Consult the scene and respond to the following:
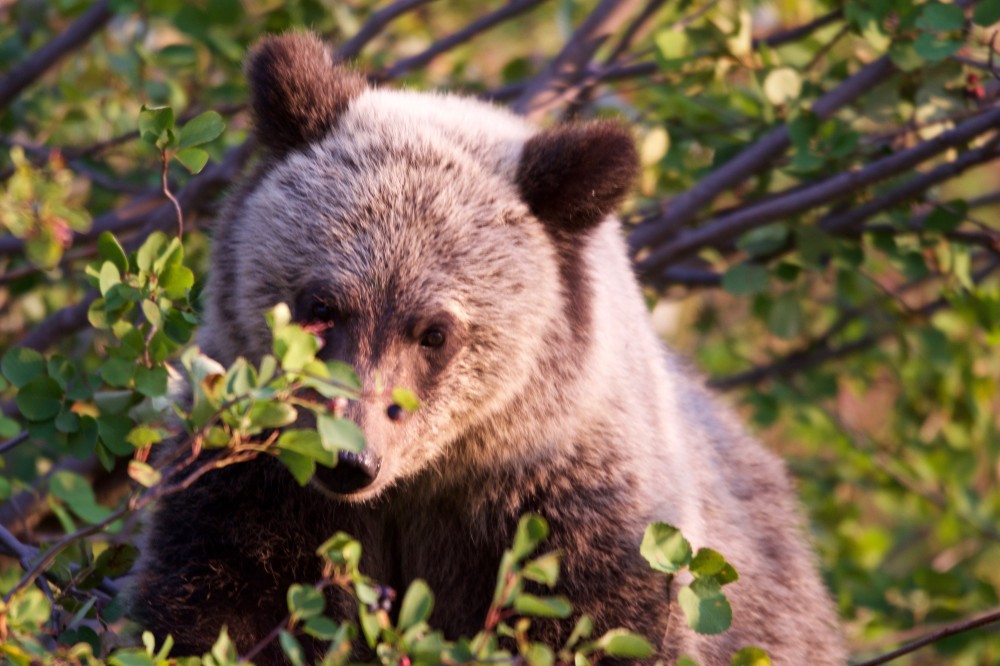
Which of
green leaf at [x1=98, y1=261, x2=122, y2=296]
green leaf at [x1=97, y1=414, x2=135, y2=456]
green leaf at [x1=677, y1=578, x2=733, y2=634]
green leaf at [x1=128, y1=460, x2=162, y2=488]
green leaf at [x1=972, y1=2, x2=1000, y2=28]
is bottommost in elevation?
green leaf at [x1=677, y1=578, x2=733, y2=634]

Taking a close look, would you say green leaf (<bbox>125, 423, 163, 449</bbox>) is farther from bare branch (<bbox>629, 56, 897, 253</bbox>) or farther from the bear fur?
bare branch (<bbox>629, 56, 897, 253</bbox>)

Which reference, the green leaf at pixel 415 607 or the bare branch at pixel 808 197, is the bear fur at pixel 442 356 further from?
the bare branch at pixel 808 197

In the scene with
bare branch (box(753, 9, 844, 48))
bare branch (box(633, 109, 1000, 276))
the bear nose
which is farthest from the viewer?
bare branch (box(753, 9, 844, 48))

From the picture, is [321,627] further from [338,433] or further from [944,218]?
[944,218]

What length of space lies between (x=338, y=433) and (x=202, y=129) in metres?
1.35

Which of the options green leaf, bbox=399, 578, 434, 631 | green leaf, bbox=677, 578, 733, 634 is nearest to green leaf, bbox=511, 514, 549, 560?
green leaf, bbox=399, 578, 434, 631

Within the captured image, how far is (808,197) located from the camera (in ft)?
17.7

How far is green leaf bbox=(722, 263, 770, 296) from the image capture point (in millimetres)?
5738

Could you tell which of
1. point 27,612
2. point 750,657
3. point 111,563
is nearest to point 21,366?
point 111,563

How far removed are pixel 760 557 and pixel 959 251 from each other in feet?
5.76

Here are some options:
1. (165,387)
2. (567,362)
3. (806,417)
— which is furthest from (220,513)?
(806,417)

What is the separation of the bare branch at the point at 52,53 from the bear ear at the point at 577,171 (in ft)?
8.55

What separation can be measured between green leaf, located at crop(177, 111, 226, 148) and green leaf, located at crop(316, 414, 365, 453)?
1.26 m

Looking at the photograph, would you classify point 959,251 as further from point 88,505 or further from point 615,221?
point 88,505
